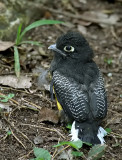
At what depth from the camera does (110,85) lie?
24.8ft

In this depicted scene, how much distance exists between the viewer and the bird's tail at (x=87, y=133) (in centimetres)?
534

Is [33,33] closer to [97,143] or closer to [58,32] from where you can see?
[58,32]

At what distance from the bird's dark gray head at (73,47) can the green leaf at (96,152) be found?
2.15 meters

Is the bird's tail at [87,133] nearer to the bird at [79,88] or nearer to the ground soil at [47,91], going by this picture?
the bird at [79,88]

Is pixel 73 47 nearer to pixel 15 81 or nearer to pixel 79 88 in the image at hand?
pixel 79 88

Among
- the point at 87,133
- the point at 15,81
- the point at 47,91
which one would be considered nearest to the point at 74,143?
the point at 87,133

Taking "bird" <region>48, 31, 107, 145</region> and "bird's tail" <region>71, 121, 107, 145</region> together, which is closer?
"bird's tail" <region>71, 121, 107, 145</region>

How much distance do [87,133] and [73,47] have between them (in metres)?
1.89

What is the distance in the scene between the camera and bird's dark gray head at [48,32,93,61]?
636 cm

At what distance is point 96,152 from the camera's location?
191 inches

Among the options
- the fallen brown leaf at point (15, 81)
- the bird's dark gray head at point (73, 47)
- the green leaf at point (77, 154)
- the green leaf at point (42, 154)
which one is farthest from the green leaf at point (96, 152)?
the fallen brown leaf at point (15, 81)

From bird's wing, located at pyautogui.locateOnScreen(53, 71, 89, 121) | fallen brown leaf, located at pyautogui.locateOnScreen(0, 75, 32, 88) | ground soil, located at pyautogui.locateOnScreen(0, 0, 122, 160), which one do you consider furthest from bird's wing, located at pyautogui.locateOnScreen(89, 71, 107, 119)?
fallen brown leaf, located at pyautogui.locateOnScreen(0, 75, 32, 88)

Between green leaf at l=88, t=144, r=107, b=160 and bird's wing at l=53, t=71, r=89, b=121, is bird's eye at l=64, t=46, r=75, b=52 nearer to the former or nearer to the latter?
bird's wing at l=53, t=71, r=89, b=121

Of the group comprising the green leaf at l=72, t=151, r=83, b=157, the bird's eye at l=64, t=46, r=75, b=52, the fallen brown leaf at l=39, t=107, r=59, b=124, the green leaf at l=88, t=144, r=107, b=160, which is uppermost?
the bird's eye at l=64, t=46, r=75, b=52
